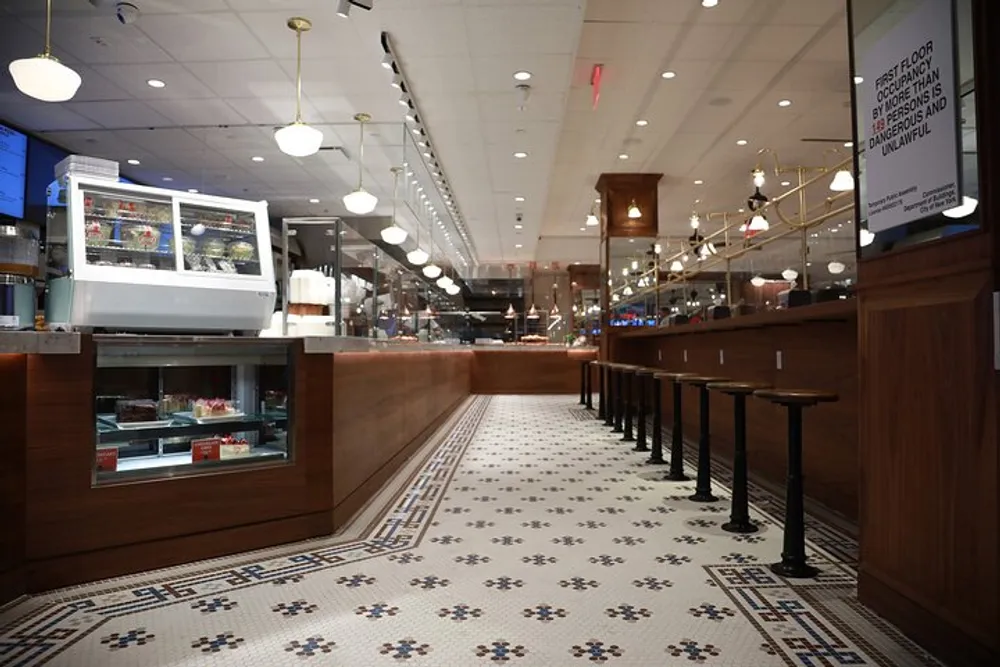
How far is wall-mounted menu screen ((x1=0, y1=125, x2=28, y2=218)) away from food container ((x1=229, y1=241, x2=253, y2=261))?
6290 mm

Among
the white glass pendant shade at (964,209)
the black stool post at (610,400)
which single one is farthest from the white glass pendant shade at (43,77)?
the black stool post at (610,400)

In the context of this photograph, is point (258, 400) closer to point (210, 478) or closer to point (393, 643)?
point (210, 478)

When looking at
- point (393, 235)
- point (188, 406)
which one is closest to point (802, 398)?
point (188, 406)

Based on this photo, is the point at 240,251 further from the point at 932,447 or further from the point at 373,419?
the point at 932,447

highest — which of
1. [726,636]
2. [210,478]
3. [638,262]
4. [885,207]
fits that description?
[638,262]

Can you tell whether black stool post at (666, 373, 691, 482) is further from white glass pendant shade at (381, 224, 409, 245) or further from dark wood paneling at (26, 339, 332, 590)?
white glass pendant shade at (381, 224, 409, 245)

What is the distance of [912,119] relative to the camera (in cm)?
201

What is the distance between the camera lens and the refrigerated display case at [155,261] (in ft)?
8.67

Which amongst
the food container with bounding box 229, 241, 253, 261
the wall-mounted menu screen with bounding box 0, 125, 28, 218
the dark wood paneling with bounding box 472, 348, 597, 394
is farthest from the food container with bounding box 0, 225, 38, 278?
the dark wood paneling with bounding box 472, 348, 597, 394

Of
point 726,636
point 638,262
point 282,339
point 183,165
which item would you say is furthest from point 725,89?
point 183,165

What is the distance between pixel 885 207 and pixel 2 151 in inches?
353

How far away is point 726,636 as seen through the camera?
2068 mm

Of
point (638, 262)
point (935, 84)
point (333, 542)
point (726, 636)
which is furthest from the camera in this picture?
point (638, 262)

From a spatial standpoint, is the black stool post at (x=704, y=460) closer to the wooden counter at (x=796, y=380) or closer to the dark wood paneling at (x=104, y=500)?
the wooden counter at (x=796, y=380)
